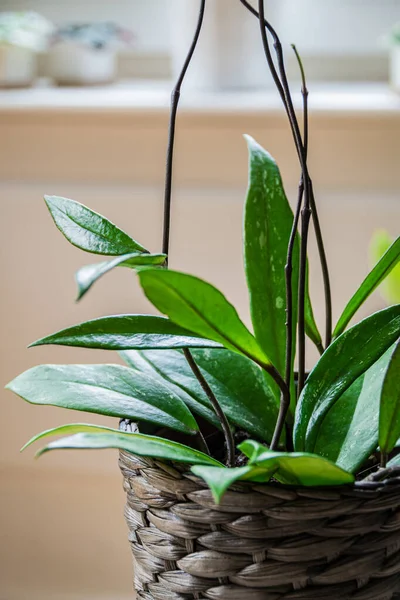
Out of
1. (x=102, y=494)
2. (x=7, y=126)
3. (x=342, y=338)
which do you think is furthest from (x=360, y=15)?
(x=342, y=338)

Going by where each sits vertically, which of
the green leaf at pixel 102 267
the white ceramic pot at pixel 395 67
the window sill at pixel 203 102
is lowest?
the green leaf at pixel 102 267

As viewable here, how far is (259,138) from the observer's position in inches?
36.9

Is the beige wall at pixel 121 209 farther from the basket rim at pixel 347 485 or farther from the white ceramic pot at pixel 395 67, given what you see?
the basket rim at pixel 347 485

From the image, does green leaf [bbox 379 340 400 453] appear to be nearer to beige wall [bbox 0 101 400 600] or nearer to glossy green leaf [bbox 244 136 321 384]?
glossy green leaf [bbox 244 136 321 384]

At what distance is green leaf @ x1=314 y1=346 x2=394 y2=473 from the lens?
17.3 inches

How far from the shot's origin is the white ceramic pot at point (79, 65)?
3.63ft

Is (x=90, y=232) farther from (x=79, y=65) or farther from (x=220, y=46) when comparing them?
(x=79, y=65)

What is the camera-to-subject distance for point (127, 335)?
417 mm

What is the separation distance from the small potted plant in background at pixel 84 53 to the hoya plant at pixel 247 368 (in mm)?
677

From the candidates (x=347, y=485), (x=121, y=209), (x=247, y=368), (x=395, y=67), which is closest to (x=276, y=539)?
(x=347, y=485)

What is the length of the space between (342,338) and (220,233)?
1.81 ft

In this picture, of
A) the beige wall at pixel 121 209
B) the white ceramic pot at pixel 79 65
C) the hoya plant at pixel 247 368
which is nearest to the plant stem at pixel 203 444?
the hoya plant at pixel 247 368

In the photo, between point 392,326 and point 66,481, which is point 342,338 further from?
point 66,481

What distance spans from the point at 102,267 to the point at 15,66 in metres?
0.80
